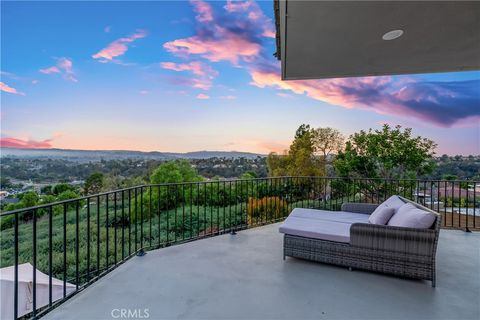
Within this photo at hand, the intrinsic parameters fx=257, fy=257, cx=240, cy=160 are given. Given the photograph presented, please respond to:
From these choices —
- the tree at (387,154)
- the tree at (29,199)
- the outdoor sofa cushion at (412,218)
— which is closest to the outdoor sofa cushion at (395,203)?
the outdoor sofa cushion at (412,218)

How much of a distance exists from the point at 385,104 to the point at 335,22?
724cm

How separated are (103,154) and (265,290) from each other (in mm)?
9514

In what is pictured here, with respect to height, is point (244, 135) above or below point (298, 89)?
below

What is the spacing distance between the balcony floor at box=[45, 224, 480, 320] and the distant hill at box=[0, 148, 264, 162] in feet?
20.5

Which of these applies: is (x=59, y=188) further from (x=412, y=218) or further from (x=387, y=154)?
(x=387, y=154)

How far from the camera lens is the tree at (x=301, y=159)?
11016 millimetres

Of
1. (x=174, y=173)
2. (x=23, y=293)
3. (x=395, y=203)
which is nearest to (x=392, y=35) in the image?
(x=395, y=203)

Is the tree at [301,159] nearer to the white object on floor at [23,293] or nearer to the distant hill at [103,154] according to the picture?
the distant hill at [103,154]

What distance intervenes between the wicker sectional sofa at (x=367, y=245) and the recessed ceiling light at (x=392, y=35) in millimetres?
1897

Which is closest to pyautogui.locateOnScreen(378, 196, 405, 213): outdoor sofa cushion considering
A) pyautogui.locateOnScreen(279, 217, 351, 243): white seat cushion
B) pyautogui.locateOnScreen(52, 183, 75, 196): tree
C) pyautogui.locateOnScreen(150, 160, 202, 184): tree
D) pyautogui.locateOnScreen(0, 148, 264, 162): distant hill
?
pyautogui.locateOnScreen(279, 217, 351, 243): white seat cushion

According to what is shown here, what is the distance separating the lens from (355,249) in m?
2.69

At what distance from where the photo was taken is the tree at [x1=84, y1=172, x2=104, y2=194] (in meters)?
8.98

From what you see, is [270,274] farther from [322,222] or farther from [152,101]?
[152,101]

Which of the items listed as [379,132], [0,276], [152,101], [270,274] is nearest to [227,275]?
[270,274]
